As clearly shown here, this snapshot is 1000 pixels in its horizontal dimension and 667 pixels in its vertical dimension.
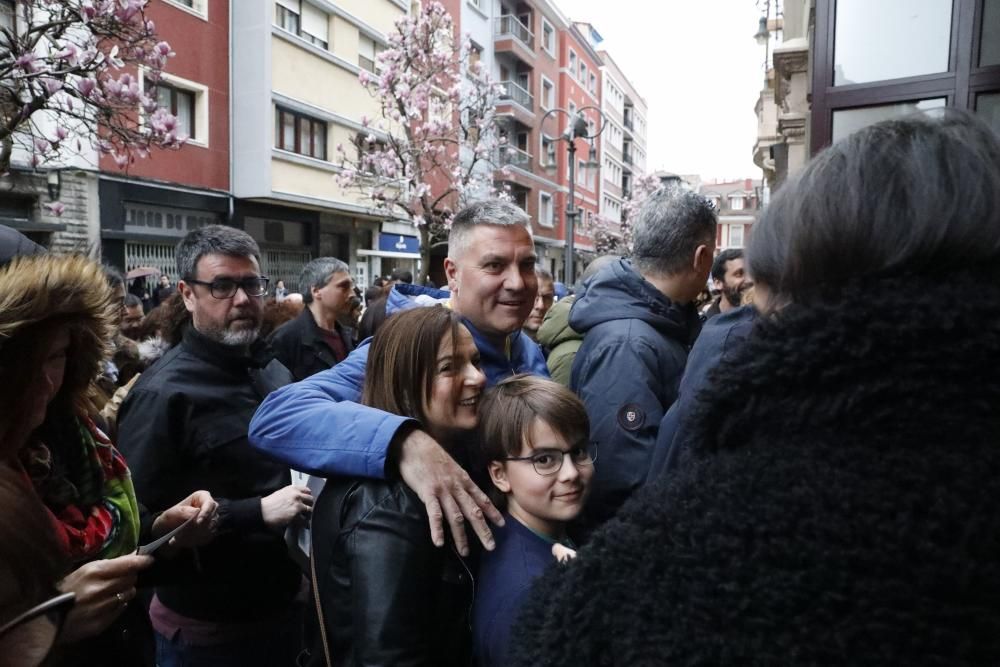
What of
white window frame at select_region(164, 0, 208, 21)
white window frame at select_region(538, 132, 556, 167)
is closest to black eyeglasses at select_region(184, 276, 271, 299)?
white window frame at select_region(164, 0, 208, 21)

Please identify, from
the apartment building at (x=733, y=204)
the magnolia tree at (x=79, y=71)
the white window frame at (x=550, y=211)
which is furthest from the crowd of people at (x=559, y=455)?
the apartment building at (x=733, y=204)

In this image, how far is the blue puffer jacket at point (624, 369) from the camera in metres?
2.29

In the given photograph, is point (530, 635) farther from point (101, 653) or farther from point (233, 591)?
point (233, 591)

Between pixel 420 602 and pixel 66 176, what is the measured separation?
1423 cm

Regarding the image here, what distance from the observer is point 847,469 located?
76cm

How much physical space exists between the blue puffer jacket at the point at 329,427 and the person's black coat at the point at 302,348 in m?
3.17

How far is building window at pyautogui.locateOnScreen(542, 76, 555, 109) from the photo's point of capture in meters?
36.3

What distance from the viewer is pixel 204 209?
16344 mm

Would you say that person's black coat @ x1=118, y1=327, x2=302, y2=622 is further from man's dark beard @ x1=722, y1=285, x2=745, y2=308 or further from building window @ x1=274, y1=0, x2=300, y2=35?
building window @ x1=274, y1=0, x2=300, y2=35

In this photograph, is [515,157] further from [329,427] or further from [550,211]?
[329,427]

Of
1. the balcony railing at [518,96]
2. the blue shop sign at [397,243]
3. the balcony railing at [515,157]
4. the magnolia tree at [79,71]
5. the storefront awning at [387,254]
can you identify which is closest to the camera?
the magnolia tree at [79,71]

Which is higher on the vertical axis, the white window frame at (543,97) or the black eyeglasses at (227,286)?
the white window frame at (543,97)

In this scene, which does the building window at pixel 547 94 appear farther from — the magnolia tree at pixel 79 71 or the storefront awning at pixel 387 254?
the magnolia tree at pixel 79 71

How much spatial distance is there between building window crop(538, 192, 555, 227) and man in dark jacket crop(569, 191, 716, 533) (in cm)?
3323
